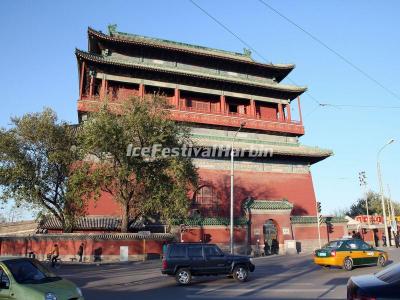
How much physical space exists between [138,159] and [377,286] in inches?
741

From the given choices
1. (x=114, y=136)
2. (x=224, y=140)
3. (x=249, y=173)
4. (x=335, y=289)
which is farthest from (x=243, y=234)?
(x=335, y=289)

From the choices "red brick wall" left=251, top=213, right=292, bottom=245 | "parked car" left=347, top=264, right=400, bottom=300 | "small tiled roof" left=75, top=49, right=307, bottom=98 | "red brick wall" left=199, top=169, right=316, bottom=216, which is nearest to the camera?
"parked car" left=347, top=264, right=400, bottom=300

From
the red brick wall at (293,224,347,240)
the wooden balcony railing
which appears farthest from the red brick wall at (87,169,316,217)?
the wooden balcony railing

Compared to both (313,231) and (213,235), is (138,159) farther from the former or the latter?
(313,231)

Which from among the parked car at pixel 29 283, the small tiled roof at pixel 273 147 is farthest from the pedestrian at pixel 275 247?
the parked car at pixel 29 283

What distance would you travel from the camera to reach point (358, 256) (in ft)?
56.1

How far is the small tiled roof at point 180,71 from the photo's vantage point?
35156 millimetres

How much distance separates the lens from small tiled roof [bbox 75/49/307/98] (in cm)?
3516

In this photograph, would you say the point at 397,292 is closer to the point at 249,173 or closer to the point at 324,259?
the point at 324,259

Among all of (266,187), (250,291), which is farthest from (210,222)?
(250,291)

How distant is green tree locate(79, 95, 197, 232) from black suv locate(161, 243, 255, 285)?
8471 millimetres

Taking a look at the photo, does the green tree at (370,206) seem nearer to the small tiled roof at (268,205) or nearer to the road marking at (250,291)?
the small tiled roof at (268,205)

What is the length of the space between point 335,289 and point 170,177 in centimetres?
1377

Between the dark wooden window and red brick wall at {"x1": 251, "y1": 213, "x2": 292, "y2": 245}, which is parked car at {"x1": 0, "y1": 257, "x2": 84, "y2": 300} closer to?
red brick wall at {"x1": 251, "y1": 213, "x2": 292, "y2": 245}
